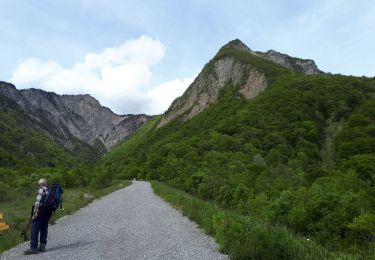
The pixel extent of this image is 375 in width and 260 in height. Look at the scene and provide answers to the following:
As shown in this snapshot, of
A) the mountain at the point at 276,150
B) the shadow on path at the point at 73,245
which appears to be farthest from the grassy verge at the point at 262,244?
the shadow on path at the point at 73,245

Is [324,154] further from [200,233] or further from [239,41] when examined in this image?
[239,41]

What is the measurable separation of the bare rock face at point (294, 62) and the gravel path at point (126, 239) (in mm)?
161226

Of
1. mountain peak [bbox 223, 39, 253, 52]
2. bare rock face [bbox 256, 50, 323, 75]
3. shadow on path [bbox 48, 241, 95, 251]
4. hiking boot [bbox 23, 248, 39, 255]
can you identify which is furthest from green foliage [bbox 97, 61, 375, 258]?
mountain peak [bbox 223, 39, 253, 52]

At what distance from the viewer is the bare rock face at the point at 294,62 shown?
579 ft

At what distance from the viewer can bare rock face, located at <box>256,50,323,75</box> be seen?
176 metres

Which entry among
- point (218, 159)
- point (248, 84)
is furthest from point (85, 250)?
point (248, 84)

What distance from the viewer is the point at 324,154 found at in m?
79.1

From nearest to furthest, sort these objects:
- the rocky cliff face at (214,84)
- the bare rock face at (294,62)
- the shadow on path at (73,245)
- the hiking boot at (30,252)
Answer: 1. the hiking boot at (30,252)
2. the shadow on path at (73,245)
3. the rocky cliff face at (214,84)
4. the bare rock face at (294,62)

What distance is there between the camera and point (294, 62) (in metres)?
183

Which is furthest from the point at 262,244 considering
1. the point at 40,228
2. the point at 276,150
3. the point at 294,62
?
the point at 294,62

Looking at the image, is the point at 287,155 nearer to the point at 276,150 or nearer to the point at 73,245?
the point at 276,150

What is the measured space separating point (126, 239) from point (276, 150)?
2402 inches

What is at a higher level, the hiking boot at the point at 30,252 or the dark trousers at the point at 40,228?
the dark trousers at the point at 40,228

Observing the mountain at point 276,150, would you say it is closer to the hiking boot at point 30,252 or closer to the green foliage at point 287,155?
the green foliage at point 287,155
